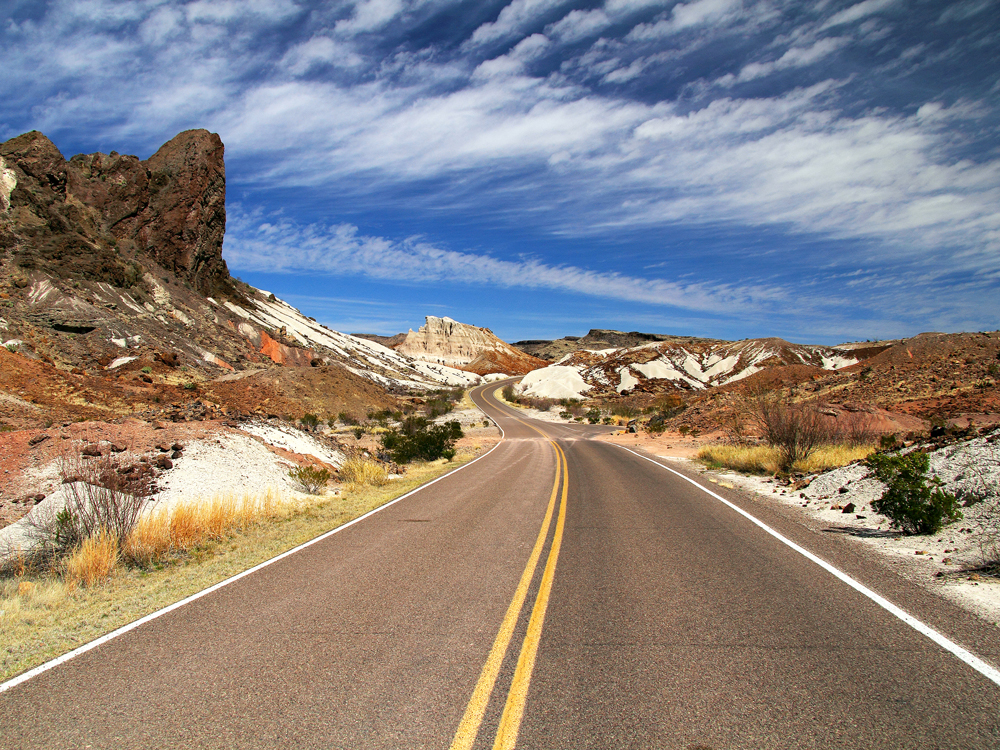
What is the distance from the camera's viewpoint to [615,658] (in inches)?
158

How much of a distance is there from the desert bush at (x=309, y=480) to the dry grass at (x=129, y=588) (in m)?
3.40

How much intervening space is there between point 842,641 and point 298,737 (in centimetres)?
404

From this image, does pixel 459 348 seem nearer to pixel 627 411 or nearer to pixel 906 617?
pixel 627 411

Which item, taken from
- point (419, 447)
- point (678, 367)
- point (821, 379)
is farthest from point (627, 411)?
point (419, 447)

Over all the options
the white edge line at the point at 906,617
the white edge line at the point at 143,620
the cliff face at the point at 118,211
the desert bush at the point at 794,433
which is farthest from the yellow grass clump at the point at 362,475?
the cliff face at the point at 118,211

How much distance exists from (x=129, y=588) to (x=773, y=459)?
1516 cm

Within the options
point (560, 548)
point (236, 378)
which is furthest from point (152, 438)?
point (236, 378)

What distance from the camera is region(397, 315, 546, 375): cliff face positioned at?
5404 inches

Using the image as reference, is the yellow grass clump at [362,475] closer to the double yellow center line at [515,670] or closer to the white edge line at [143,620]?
the white edge line at [143,620]

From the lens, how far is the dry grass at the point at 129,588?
15.2 ft

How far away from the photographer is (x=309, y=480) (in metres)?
13.9

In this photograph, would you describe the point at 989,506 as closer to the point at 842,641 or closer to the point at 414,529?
the point at 842,641

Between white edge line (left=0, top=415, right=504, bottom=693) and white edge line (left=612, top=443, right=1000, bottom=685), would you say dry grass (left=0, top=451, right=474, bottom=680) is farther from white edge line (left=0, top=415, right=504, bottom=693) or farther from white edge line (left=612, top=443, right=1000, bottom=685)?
white edge line (left=612, top=443, right=1000, bottom=685)

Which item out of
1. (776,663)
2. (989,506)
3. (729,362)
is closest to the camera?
(776,663)
